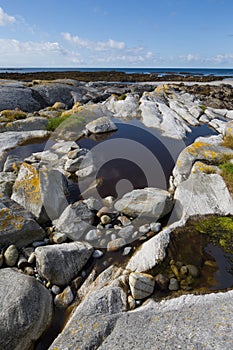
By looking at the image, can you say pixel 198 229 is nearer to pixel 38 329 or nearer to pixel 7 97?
pixel 38 329

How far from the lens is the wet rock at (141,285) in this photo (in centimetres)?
537

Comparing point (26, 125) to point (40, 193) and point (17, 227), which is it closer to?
point (40, 193)

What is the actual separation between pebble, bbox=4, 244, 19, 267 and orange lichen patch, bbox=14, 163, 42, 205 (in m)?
1.97

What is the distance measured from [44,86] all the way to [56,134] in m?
17.5

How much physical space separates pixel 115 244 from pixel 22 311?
3.24m

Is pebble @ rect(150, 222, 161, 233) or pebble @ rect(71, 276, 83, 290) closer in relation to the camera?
pebble @ rect(71, 276, 83, 290)

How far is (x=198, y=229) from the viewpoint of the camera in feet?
24.3

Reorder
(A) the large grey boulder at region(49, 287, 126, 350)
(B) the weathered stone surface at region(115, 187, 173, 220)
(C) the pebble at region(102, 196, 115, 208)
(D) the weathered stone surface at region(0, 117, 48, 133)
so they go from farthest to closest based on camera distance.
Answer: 1. (D) the weathered stone surface at region(0, 117, 48, 133)
2. (C) the pebble at region(102, 196, 115, 208)
3. (B) the weathered stone surface at region(115, 187, 173, 220)
4. (A) the large grey boulder at region(49, 287, 126, 350)

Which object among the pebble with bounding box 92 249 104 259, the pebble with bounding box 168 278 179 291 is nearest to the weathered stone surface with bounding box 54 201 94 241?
the pebble with bounding box 92 249 104 259

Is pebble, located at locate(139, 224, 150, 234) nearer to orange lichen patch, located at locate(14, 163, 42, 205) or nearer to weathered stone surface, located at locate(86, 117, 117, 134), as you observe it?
orange lichen patch, located at locate(14, 163, 42, 205)

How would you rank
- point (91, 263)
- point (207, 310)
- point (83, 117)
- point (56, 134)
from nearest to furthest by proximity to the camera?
point (207, 310), point (91, 263), point (56, 134), point (83, 117)

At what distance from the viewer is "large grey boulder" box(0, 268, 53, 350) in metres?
4.51

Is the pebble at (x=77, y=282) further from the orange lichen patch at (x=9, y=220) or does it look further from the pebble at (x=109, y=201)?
the pebble at (x=109, y=201)

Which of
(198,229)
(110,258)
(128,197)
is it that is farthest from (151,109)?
(110,258)
